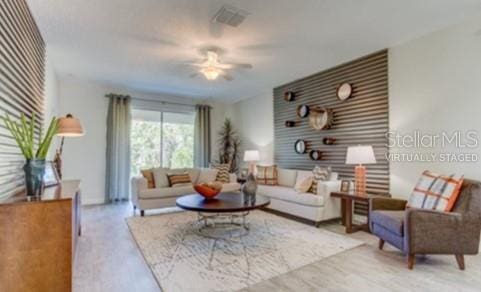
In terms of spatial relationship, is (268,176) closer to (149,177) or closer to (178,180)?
(178,180)

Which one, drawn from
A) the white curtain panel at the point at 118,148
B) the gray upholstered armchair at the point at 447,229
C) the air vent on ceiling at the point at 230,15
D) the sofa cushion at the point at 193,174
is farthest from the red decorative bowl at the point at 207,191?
the white curtain panel at the point at 118,148

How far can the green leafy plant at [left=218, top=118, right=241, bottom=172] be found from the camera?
301 inches

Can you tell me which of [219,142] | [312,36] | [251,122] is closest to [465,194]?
[312,36]

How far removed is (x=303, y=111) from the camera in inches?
221

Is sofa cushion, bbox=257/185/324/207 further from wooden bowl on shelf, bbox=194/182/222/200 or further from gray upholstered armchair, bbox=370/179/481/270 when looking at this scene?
gray upholstered armchair, bbox=370/179/481/270

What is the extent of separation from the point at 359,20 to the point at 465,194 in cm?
219

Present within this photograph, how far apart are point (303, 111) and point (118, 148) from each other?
423cm

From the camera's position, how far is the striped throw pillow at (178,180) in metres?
5.28

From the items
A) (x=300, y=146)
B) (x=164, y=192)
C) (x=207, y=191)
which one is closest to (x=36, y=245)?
(x=207, y=191)

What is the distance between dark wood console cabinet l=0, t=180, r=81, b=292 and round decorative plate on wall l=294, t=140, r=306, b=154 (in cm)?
454

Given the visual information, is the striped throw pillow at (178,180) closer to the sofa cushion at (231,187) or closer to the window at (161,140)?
the sofa cushion at (231,187)

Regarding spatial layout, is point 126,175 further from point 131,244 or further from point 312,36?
point 312,36

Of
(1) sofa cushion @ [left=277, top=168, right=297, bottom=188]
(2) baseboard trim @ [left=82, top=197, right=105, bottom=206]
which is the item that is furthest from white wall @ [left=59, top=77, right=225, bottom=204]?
(1) sofa cushion @ [left=277, top=168, right=297, bottom=188]

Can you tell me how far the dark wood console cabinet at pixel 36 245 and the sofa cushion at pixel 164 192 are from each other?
3.06 m
